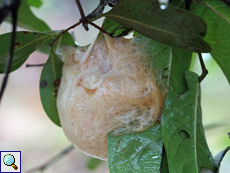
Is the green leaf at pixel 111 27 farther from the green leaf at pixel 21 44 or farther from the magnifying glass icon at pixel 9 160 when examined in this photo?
the magnifying glass icon at pixel 9 160

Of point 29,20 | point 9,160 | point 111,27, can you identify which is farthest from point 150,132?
point 9,160

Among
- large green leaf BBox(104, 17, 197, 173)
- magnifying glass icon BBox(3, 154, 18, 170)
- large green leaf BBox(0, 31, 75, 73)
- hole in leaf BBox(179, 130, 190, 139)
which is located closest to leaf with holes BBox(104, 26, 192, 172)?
large green leaf BBox(104, 17, 197, 173)

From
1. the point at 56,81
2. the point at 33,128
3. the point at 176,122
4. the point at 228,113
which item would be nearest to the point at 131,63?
the point at 176,122

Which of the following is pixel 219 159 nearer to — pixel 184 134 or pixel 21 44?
pixel 184 134

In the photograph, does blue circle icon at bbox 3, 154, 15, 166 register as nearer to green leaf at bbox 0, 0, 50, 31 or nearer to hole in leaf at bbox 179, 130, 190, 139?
green leaf at bbox 0, 0, 50, 31

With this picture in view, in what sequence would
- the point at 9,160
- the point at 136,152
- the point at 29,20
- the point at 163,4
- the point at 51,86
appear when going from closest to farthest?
the point at 163,4
the point at 136,152
the point at 51,86
the point at 29,20
the point at 9,160

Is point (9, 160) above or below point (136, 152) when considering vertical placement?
above
